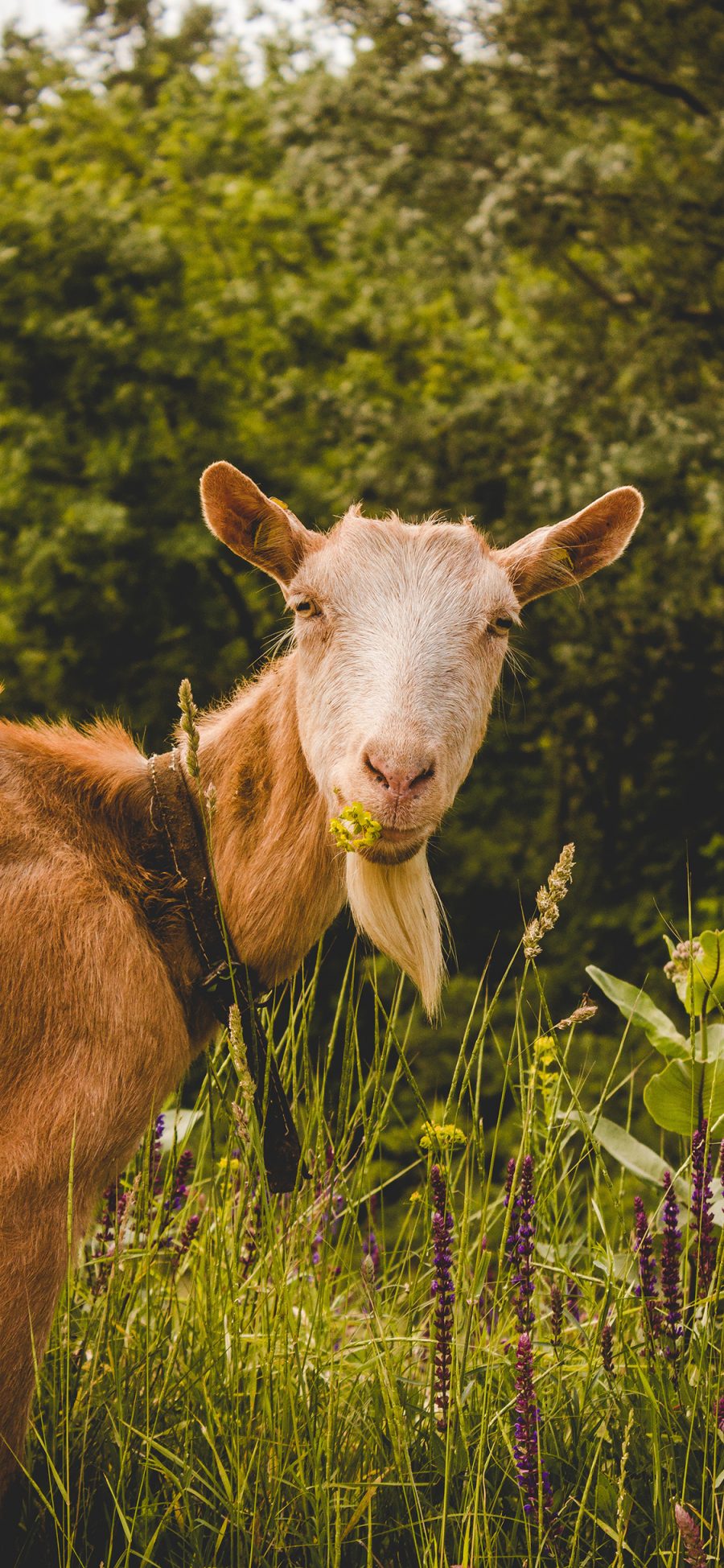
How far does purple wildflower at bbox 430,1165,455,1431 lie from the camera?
7.00 ft

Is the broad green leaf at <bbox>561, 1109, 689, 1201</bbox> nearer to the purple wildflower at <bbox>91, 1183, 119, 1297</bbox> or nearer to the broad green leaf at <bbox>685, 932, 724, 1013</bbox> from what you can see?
the broad green leaf at <bbox>685, 932, 724, 1013</bbox>

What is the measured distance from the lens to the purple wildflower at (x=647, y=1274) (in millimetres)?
2363

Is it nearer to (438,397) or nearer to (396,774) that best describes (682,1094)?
(396,774)

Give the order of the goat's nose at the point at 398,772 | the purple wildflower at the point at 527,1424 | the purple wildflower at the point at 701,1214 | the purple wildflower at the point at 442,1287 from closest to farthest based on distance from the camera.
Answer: the purple wildflower at the point at 527,1424, the purple wildflower at the point at 442,1287, the purple wildflower at the point at 701,1214, the goat's nose at the point at 398,772

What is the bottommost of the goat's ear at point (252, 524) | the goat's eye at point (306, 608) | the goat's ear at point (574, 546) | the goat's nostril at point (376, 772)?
the goat's ear at point (574, 546)

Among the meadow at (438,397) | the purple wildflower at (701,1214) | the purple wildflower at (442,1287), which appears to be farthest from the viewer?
the meadow at (438,397)

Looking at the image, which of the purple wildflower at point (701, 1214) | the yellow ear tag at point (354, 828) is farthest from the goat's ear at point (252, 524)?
the purple wildflower at point (701, 1214)

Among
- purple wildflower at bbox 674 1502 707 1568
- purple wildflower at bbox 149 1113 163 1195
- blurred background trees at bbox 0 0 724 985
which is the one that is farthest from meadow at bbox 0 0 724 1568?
purple wildflower at bbox 674 1502 707 1568

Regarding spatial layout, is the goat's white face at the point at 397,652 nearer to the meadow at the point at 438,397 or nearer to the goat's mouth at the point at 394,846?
the goat's mouth at the point at 394,846

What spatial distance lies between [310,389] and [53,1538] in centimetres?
886

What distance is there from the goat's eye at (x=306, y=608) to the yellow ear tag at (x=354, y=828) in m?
0.81

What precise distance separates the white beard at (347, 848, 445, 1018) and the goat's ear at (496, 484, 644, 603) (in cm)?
83

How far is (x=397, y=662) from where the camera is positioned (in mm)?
2754

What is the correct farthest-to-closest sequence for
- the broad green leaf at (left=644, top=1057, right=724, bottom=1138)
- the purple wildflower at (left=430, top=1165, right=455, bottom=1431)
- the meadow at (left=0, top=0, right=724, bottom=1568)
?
the meadow at (left=0, top=0, right=724, bottom=1568)
the broad green leaf at (left=644, top=1057, right=724, bottom=1138)
the purple wildflower at (left=430, top=1165, right=455, bottom=1431)
